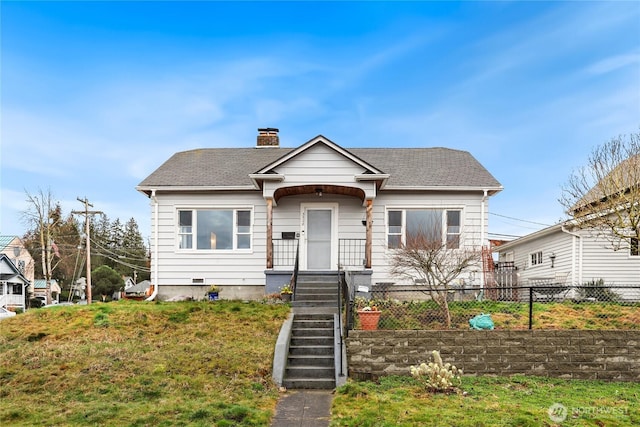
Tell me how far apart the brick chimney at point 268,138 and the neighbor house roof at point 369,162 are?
41 cm

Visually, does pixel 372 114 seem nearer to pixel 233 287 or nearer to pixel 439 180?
pixel 439 180

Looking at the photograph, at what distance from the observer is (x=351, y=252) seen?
14.9 metres

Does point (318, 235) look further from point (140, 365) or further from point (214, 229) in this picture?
point (140, 365)

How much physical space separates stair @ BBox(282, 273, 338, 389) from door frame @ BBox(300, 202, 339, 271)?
1071mm

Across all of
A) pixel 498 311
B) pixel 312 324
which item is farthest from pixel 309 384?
pixel 498 311

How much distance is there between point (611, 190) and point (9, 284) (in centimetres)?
4506

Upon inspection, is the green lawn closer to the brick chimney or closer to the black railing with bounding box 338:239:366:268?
the black railing with bounding box 338:239:366:268

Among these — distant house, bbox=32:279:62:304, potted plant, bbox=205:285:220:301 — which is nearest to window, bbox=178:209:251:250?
potted plant, bbox=205:285:220:301

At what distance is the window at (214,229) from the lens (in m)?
15.2

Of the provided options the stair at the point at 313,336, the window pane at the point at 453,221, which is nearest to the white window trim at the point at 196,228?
the stair at the point at 313,336

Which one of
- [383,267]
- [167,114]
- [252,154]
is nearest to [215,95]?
[167,114]

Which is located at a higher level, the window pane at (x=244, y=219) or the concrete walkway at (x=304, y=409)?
the window pane at (x=244, y=219)

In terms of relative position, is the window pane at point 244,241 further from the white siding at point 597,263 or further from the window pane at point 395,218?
the white siding at point 597,263

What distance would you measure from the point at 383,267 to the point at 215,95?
25.5 feet
